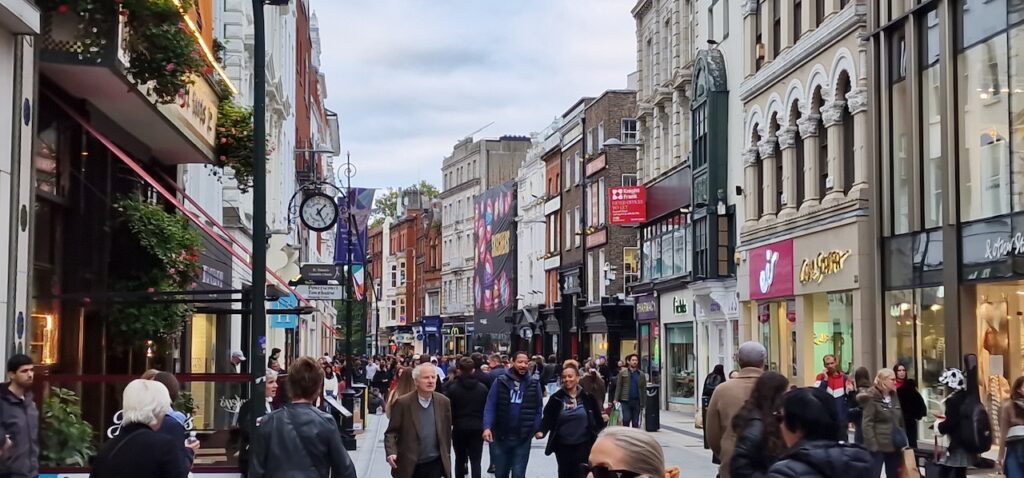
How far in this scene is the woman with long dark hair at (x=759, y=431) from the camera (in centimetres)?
776

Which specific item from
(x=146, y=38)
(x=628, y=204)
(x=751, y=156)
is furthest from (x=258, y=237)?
(x=628, y=204)

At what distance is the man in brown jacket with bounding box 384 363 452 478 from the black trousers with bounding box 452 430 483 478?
3.11m

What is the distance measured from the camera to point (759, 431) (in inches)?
313

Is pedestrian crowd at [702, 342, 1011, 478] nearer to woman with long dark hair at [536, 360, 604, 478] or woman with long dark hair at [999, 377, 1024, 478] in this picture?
woman with long dark hair at [999, 377, 1024, 478]

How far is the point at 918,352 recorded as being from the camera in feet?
88.4

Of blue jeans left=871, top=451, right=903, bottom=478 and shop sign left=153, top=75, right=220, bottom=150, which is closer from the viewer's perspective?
blue jeans left=871, top=451, right=903, bottom=478

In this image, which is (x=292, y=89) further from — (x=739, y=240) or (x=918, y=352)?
(x=918, y=352)

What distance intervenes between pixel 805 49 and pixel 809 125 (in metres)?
1.77

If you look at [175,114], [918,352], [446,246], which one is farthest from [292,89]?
[446,246]

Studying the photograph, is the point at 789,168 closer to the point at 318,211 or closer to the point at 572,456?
the point at 318,211

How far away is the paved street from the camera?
22.9 m

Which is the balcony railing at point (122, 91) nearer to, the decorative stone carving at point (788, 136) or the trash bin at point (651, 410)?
the trash bin at point (651, 410)

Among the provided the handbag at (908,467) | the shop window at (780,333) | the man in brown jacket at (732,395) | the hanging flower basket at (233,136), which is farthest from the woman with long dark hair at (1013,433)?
the shop window at (780,333)

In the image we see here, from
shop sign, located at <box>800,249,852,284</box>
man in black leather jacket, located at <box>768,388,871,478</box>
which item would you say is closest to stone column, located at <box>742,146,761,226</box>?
shop sign, located at <box>800,249,852,284</box>
